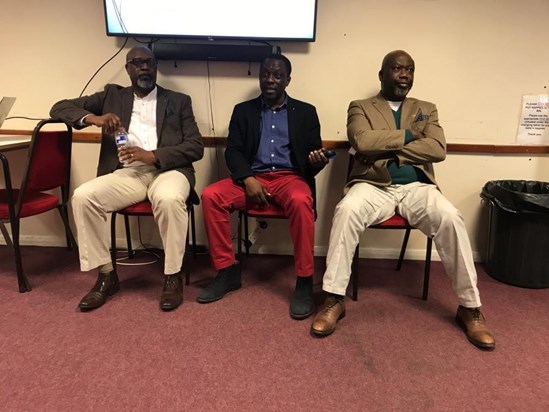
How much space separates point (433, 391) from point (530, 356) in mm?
524

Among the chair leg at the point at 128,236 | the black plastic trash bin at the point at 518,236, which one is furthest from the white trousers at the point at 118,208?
the black plastic trash bin at the point at 518,236

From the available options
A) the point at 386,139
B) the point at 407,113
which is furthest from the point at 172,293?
the point at 407,113

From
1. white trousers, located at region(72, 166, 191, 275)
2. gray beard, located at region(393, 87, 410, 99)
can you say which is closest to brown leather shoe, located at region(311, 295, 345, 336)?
white trousers, located at region(72, 166, 191, 275)

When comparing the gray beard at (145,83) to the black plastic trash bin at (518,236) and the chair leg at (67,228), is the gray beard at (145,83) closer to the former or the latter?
the chair leg at (67,228)

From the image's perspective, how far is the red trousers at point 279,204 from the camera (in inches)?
75.9

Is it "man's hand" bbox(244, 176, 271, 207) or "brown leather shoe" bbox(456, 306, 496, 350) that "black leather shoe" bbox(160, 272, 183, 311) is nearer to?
"man's hand" bbox(244, 176, 271, 207)

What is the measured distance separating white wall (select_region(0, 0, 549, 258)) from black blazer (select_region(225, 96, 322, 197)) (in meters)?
0.26

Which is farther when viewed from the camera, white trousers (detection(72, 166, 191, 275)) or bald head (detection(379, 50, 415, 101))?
bald head (detection(379, 50, 415, 101))

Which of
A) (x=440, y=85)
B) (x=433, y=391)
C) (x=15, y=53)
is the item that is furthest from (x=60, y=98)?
(x=433, y=391)

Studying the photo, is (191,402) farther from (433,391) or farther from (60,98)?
(60,98)

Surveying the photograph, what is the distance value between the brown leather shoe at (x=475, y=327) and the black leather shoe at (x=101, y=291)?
1705 millimetres

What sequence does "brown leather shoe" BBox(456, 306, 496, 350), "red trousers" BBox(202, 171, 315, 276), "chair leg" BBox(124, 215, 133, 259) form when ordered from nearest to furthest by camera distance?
"brown leather shoe" BBox(456, 306, 496, 350) < "red trousers" BBox(202, 171, 315, 276) < "chair leg" BBox(124, 215, 133, 259)

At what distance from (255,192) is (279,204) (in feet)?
0.49

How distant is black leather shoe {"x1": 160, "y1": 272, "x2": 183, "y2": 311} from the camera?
76.1 inches
